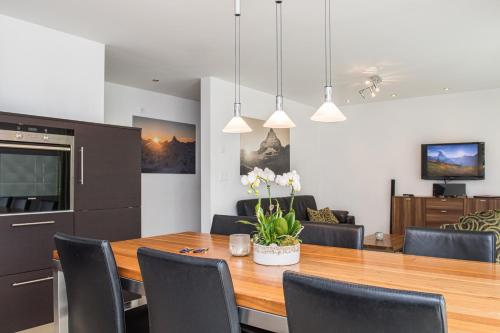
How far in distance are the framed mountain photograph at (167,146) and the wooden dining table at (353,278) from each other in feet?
11.0

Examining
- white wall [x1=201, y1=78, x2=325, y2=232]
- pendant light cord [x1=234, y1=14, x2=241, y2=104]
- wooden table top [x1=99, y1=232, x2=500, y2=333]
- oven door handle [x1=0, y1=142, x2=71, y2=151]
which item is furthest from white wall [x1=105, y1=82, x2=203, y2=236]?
wooden table top [x1=99, y1=232, x2=500, y2=333]

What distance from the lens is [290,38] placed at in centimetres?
358

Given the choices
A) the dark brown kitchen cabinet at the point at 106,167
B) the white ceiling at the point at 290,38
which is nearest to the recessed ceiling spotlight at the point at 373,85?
the white ceiling at the point at 290,38

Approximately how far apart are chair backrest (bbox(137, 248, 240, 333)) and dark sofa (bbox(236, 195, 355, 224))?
3637 millimetres

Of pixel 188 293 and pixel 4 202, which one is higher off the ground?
pixel 4 202

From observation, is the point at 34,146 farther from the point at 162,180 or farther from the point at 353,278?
the point at 162,180

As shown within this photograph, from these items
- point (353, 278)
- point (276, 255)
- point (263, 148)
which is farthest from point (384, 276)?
point (263, 148)

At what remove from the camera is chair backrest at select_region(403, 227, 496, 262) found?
1.86 metres

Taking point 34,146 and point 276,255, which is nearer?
point 276,255

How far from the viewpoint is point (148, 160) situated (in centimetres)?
552

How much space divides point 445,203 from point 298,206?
2142 millimetres

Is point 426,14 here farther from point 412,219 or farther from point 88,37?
point 412,219

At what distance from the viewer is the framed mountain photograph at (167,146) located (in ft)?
18.1

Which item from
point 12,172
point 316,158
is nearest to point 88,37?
point 12,172
